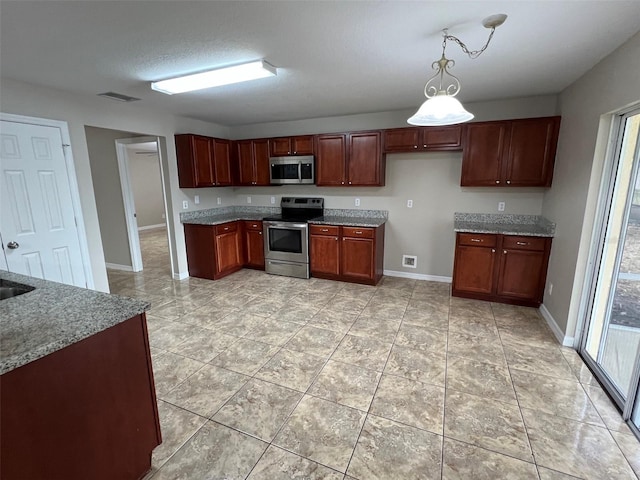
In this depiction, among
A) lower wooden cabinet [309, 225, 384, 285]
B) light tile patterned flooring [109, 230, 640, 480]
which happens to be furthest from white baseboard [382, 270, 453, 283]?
light tile patterned flooring [109, 230, 640, 480]

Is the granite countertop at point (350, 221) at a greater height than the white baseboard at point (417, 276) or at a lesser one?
greater

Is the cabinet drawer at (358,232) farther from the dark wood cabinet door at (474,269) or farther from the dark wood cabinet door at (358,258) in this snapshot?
the dark wood cabinet door at (474,269)

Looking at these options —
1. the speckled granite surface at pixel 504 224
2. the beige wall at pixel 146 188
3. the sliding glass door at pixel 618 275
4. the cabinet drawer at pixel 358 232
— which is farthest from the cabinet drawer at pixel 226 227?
the beige wall at pixel 146 188

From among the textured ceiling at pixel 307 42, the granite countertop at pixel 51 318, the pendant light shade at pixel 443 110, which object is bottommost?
the granite countertop at pixel 51 318

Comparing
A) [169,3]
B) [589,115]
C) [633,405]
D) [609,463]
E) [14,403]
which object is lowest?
[609,463]

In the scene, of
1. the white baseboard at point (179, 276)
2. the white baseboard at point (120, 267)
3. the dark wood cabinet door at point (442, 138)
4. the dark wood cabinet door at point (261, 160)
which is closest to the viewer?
the dark wood cabinet door at point (442, 138)

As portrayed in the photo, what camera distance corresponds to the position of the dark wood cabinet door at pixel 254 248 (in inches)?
192

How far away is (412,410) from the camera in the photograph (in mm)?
1990

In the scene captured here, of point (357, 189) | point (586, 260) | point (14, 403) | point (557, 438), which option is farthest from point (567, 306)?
point (14, 403)

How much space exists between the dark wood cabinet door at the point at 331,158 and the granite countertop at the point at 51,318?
3377 millimetres

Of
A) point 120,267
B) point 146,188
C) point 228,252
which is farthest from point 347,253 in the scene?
point 146,188

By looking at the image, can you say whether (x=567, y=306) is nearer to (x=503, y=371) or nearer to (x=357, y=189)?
(x=503, y=371)

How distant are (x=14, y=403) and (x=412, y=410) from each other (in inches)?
78.9

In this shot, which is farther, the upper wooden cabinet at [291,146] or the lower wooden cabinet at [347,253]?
the upper wooden cabinet at [291,146]
